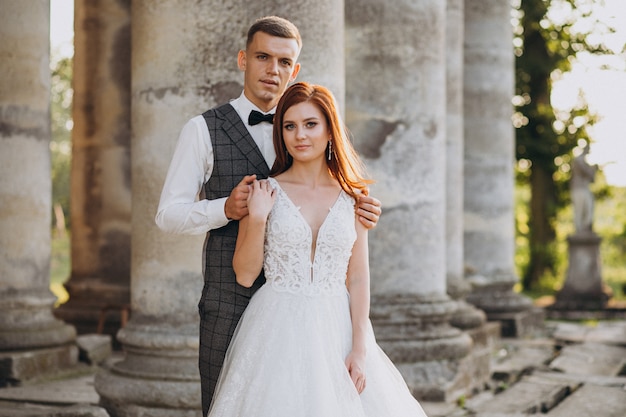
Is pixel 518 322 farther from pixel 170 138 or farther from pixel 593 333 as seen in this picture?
pixel 170 138

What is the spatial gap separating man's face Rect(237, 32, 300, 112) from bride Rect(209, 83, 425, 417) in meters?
0.22

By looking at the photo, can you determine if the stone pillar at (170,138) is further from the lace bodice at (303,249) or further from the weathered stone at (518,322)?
the weathered stone at (518,322)

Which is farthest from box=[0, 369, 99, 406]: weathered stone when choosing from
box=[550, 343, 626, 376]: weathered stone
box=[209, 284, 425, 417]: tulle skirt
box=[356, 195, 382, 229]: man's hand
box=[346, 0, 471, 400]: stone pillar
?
box=[550, 343, 626, 376]: weathered stone

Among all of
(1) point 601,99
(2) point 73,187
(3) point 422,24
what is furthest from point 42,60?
(1) point 601,99

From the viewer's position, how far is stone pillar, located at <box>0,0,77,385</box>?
8.34 meters

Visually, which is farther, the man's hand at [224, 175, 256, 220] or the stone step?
the stone step

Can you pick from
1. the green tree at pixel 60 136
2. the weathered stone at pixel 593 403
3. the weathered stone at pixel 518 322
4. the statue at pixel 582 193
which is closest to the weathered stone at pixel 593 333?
the weathered stone at pixel 518 322

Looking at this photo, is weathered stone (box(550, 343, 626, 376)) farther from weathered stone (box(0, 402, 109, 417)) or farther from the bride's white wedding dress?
Result: the bride's white wedding dress

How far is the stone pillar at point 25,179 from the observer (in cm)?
834

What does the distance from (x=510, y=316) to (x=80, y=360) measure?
21.2ft

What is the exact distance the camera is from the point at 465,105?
44.4ft

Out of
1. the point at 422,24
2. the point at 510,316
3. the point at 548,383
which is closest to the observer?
the point at 422,24

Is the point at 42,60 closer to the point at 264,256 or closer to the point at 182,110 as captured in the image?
the point at 182,110

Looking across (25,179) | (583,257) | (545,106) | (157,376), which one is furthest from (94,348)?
(545,106)
